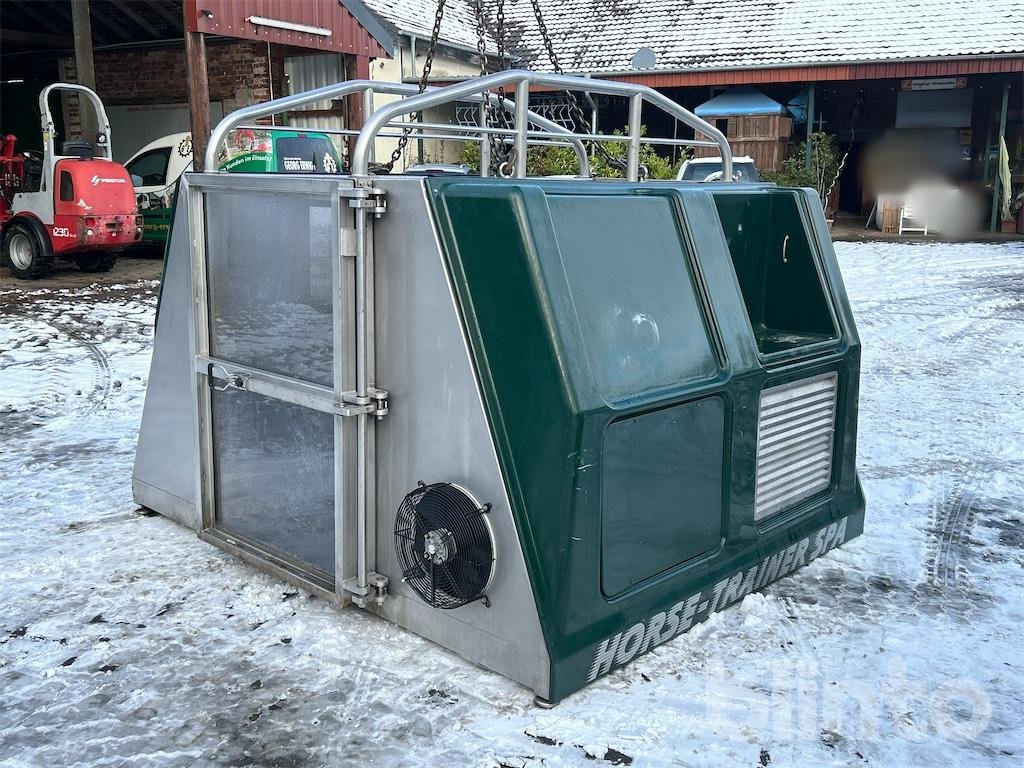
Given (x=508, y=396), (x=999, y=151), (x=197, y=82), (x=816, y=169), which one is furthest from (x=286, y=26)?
(x=999, y=151)

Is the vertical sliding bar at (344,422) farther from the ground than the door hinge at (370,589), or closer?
farther from the ground

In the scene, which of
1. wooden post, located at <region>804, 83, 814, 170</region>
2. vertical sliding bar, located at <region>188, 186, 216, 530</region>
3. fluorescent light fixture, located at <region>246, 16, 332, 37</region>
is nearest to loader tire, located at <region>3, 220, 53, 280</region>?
fluorescent light fixture, located at <region>246, 16, 332, 37</region>

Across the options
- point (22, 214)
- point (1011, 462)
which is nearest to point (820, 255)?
point (1011, 462)

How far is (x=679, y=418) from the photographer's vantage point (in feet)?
10.8

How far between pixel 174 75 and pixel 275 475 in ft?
60.3

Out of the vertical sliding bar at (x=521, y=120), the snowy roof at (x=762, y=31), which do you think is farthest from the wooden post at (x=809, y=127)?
the vertical sliding bar at (x=521, y=120)

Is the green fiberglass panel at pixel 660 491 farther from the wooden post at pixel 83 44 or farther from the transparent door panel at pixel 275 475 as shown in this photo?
the wooden post at pixel 83 44

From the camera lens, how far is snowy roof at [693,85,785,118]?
20.2 meters

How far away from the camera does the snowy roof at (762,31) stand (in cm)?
1917

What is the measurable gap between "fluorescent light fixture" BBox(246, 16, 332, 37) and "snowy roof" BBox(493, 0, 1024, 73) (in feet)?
13.7

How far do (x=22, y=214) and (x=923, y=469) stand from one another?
11.5 meters

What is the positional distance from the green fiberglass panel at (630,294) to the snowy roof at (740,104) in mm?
17481

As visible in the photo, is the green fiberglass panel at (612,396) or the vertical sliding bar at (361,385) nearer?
the green fiberglass panel at (612,396)

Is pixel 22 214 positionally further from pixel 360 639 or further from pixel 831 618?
pixel 831 618
